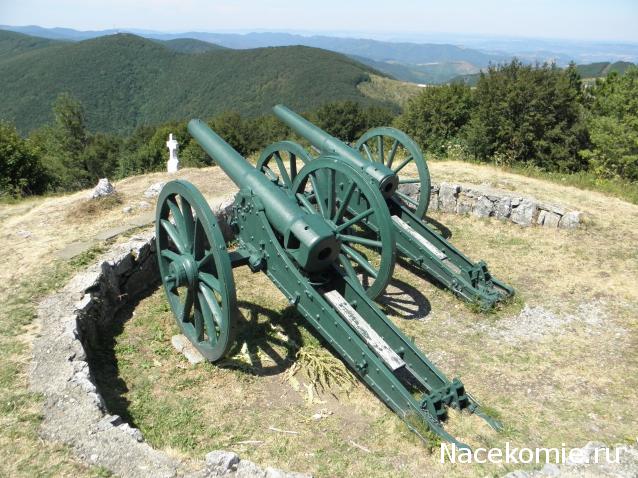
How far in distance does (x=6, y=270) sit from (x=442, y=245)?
6.25m

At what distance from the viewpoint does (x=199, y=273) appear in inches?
202

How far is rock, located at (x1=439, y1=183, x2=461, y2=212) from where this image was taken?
33.6 feet

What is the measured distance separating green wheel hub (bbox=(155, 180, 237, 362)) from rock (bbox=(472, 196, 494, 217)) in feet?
21.3

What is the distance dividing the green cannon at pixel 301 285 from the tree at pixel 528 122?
571 inches

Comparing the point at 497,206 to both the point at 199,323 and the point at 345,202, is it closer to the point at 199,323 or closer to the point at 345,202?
the point at 345,202

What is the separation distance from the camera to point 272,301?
6.99m

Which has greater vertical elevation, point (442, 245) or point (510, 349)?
point (442, 245)

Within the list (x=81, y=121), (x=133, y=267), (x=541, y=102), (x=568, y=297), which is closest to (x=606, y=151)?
(x=541, y=102)

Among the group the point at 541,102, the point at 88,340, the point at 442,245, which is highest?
the point at 541,102

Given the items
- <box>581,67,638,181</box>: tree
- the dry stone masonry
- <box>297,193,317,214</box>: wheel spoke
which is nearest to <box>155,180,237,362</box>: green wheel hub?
the dry stone masonry

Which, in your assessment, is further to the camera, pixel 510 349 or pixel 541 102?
pixel 541 102

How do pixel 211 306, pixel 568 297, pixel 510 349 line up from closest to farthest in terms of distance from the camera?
pixel 211 306
pixel 510 349
pixel 568 297

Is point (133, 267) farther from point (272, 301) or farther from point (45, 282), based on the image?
point (272, 301)

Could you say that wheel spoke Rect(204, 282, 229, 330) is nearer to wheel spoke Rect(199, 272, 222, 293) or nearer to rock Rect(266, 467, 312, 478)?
wheel spoke Rect(199, 272, 222, 293)
